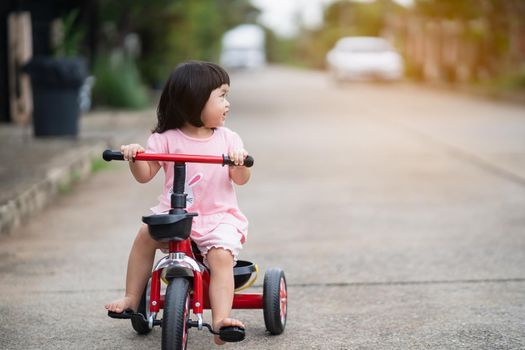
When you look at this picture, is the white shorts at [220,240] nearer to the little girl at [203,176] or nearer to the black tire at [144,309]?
the little girl at [203,176]

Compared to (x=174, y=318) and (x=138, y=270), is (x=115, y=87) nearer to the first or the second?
(x=138, y=270)

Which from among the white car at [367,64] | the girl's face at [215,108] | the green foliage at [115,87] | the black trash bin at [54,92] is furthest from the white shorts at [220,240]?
the white car at [367,64]

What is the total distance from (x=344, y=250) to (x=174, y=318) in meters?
2.79

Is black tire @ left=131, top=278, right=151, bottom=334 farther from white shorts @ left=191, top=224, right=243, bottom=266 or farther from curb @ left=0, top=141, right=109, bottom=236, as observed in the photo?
curb @ left=0, top=141, right=109, bottom=236

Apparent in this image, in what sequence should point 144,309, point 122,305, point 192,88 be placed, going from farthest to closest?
point 144,309 < point 122,305 < point 192,88

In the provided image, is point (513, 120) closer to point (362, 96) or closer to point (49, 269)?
point (362, 96)

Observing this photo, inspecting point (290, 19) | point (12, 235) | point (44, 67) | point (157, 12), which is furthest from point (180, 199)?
point (290, 19)

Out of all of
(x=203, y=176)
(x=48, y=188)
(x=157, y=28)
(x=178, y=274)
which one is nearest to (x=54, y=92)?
(x=48, y=188)

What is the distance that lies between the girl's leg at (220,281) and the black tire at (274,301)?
288 mm

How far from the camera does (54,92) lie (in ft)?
38.6

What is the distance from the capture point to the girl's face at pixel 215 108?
381 centimetres

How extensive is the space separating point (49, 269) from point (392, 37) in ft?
135

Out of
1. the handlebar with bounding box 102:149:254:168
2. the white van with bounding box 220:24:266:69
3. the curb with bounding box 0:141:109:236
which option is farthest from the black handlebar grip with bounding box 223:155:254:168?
the white van with bounding box 220:24:266:69

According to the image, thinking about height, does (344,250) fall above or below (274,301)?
below
